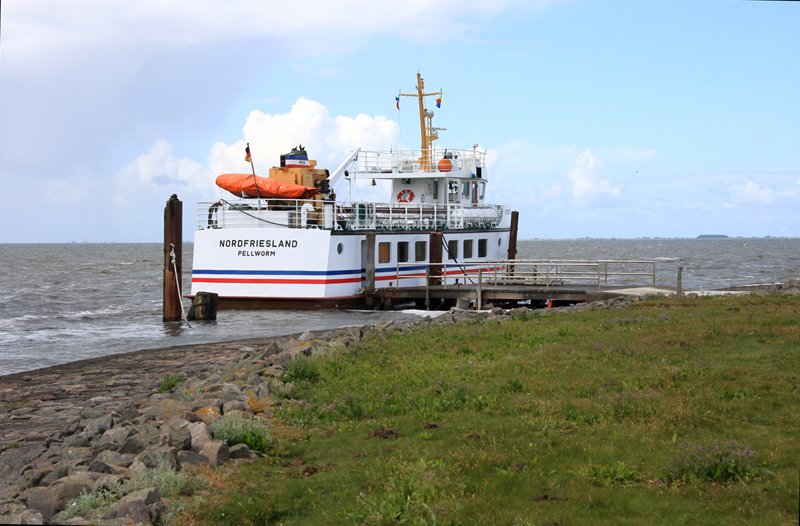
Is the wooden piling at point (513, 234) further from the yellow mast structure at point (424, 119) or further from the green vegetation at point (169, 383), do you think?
the green vegetation at point (169, 383)

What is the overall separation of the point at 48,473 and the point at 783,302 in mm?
19033

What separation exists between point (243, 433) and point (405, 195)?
33690 mm

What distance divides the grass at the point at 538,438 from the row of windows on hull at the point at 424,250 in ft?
66.2

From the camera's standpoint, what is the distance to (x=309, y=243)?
3291cm

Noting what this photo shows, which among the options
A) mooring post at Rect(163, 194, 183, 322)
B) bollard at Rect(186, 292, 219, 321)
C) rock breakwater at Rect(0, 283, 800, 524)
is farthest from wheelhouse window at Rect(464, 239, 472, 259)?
rock breakwater at Rect(0, 283, 800, 524)

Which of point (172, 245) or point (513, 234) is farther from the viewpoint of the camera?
point (513, 234)

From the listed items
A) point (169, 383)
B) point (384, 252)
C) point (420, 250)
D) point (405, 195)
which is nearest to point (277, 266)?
point (384, 252)

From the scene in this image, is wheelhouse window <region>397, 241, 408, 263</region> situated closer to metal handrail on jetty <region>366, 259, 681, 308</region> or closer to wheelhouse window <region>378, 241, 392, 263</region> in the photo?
metal handrail on jetty <region>366, 259, 681, 308</region>

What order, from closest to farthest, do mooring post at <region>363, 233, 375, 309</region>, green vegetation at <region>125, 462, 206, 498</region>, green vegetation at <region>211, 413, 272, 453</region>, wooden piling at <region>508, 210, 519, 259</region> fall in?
green vegetation at <region>125, 462, 206, 498</region> → green vegetation at <region>211, 413, 272, 453</region> → mooring post at <region>363, 233, 375, 309</region> → wooden piling at <region>508, 210, 519, 259</region>

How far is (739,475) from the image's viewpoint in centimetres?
791

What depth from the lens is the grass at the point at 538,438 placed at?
7516 millimetres

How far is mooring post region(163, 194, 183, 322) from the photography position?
102 ft

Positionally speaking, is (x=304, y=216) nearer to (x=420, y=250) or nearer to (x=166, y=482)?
(x=420, y=250)

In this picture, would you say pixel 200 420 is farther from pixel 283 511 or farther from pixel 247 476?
pixel 283 511
